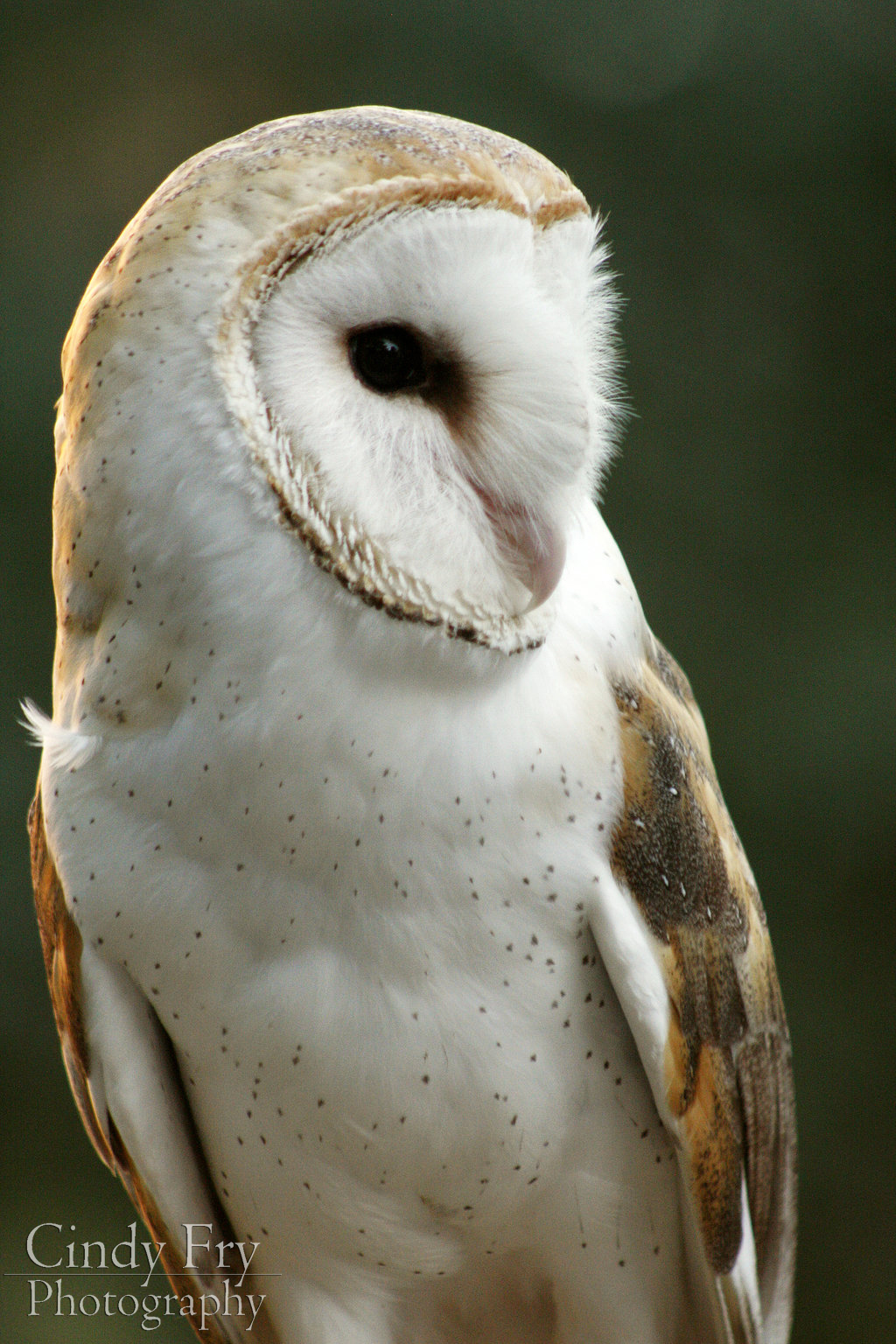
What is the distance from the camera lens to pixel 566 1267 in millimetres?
1024

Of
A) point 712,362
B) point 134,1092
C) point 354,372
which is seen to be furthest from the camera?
point 712,362

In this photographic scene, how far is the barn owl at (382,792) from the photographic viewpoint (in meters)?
0.73

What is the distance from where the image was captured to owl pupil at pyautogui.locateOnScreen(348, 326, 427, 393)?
2.44 ft

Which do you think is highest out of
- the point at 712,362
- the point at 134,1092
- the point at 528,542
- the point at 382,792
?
the point at 712,362

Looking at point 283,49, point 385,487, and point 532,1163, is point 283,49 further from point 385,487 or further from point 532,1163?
point 532,1163

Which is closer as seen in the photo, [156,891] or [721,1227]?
[156,891]

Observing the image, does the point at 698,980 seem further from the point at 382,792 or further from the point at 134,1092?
the point at 134,1092

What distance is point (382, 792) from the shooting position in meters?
0.81

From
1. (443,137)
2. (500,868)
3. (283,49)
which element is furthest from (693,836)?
(283,49)

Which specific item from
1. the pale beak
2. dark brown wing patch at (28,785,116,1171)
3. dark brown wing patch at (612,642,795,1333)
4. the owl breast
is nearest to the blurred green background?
dark brown wing patch at (612,642,795,1333)

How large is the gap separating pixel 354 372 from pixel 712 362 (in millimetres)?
1742

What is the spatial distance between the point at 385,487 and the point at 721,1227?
670 millimetres

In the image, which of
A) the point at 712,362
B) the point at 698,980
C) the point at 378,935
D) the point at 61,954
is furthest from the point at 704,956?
the point at 712,362

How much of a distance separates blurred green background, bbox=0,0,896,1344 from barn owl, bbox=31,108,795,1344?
131cm
